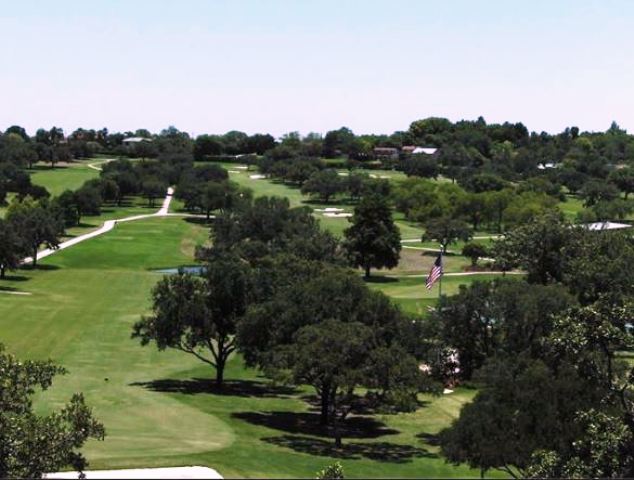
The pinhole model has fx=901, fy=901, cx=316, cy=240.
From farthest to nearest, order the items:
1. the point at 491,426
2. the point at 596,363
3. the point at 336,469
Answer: the point at 596,363, the point at 491,426, the point at 336,469

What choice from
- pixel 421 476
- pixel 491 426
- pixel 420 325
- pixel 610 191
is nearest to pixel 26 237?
pixel 420 325

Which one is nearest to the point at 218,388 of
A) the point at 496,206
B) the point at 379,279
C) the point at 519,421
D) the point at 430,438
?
the point at 430,438

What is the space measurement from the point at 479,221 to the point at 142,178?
70.8 m

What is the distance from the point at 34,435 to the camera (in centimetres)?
2095

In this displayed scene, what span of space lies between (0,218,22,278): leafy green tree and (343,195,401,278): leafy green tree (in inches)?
1442

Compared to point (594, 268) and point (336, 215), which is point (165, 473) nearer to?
point (594, 268)

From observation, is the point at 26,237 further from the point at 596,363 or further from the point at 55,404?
the point at 596,363

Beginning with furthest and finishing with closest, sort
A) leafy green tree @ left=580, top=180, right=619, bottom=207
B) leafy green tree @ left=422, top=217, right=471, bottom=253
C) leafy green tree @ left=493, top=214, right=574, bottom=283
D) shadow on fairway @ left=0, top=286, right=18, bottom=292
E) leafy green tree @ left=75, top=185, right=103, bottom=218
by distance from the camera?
leafy green tree @ left=580, top=180, right=619, bottom=207 < leafy green tree @ left=75, top=185, right=103, bottom=218 < leafy green tree @ left=422, top=217, right=471, bottom=253 < shadow on fairway @ left=0, top=286, right=18, bottom=292 < leafy green tree @ left=493, top=214, right=574, bottom=283

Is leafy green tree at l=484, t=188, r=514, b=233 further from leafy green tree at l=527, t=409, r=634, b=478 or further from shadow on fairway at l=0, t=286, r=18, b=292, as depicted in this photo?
leafy green tree at l=527, t=409, r=634, b=478

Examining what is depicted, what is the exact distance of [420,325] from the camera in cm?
4984

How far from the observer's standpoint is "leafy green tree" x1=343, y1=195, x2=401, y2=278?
106 meters

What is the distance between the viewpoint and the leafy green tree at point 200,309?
5319 cm

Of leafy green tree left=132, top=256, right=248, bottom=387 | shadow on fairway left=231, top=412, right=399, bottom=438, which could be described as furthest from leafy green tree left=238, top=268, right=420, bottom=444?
leafy green tree left=132, top=256, right=248, bottom=387

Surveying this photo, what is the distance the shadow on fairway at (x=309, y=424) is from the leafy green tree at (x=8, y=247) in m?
51.3
